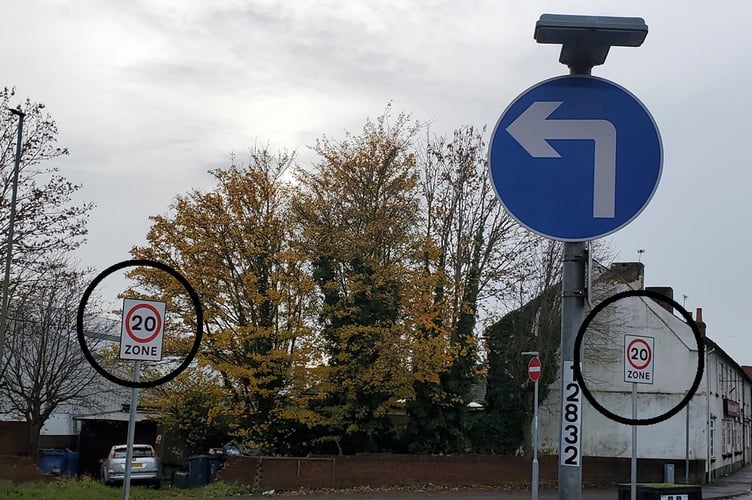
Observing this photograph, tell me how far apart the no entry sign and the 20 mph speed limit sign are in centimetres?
492

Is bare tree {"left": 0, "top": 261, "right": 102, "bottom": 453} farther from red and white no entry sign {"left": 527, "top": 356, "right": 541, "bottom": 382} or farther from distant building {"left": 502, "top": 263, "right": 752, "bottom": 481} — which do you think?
distant building {"left": 502, "top": 263, "right": 752, "bottom": 481}

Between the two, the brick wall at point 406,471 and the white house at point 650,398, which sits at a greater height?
the white house at point 650,398

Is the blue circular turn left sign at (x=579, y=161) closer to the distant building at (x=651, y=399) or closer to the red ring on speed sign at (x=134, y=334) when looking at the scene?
the red ring on speed sign at (x=134, y=334)

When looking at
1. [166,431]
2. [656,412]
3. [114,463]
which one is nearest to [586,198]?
[114,463]

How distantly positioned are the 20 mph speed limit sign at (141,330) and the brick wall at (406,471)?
925 inches

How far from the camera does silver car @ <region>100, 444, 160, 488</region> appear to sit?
116 ft

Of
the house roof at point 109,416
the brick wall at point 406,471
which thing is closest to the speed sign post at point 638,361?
the brick wall at point 406,471

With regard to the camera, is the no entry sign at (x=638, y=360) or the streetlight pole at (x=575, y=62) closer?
the streetlight pole at (x=575, y=62)

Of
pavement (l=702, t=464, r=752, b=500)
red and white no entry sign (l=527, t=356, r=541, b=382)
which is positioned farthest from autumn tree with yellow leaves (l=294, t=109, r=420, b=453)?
→ pavement (l=702, t=464, r=752, b=500)

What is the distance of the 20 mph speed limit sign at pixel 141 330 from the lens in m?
7.50

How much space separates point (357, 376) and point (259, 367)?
149 inches

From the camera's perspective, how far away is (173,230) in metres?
35.9

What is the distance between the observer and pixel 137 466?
3553cm

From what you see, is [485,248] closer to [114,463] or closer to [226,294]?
[226,294]
